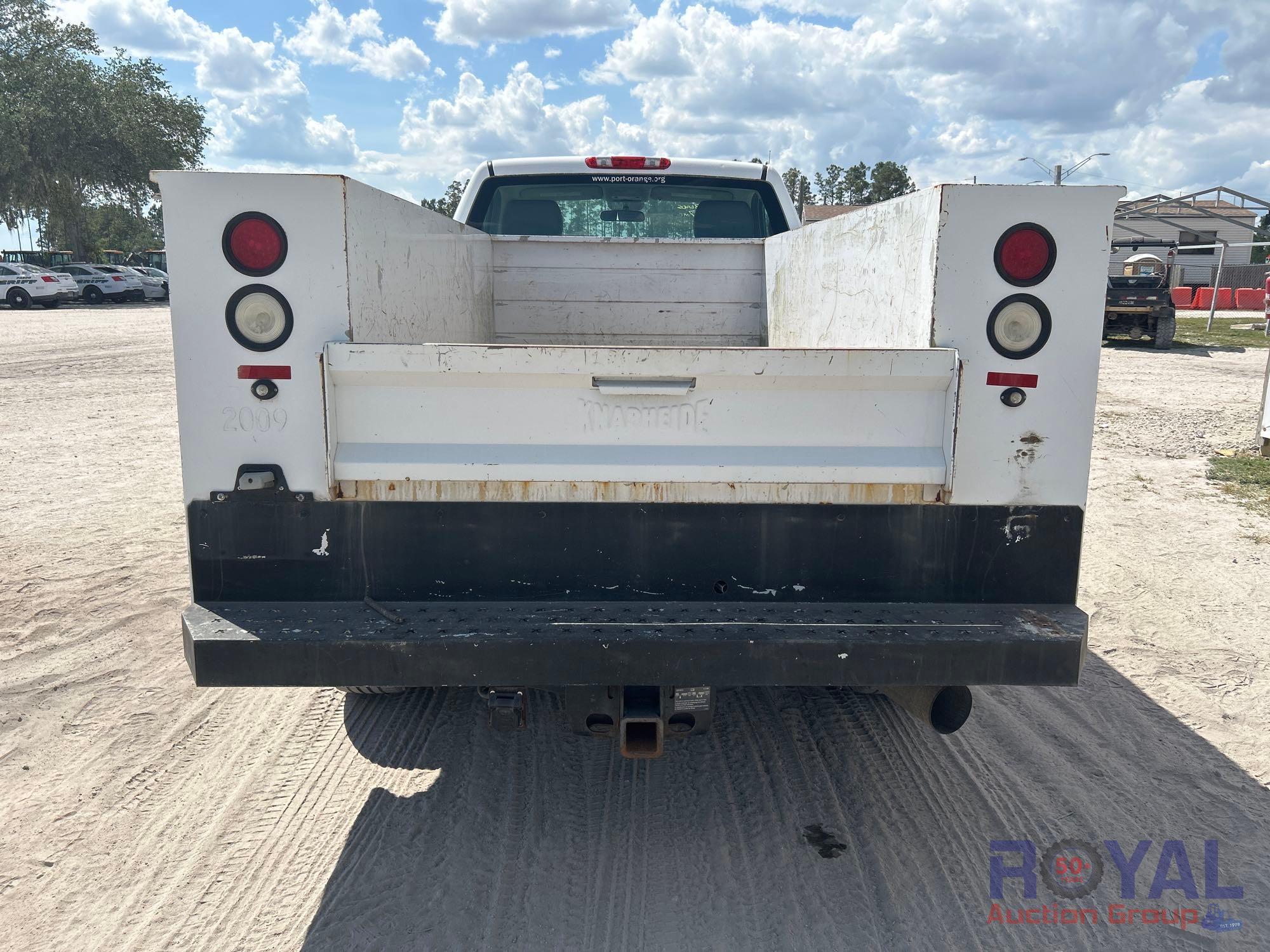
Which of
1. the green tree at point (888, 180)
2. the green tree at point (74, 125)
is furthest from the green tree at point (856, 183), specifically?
the green tree at point (74, 125)

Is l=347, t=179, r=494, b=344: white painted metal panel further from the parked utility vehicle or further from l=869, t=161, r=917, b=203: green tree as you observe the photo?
l=869, t=161, r=917, b=203: green tree

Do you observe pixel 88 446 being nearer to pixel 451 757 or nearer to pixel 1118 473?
pixel 451 757

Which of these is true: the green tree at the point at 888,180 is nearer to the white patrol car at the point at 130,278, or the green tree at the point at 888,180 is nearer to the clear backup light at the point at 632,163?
the white patrol car at the point at 130,278

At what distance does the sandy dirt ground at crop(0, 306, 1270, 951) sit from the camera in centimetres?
290

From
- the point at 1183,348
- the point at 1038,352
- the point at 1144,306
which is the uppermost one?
the point at 1144,306

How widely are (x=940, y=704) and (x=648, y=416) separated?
1425 mm

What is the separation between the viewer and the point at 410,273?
3.59m

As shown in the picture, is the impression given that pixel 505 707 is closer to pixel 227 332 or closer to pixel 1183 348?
pixel 227 332

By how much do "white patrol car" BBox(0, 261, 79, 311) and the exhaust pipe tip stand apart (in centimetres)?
3669

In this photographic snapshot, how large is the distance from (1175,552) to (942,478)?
15.5 ft

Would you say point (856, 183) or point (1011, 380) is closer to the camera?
point (1011, 380)

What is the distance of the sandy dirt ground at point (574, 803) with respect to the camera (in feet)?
9.50

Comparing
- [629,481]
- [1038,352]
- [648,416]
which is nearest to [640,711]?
[629,481]

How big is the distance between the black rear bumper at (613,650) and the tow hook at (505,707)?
0.96 feet
